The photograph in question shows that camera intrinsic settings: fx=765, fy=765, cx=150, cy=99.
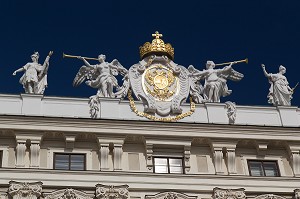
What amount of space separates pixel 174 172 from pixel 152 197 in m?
1.43

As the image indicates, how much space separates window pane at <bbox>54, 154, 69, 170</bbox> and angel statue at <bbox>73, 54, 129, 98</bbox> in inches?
106

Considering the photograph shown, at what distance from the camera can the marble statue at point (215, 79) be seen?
2584 cm

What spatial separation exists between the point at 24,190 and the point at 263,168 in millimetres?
7593

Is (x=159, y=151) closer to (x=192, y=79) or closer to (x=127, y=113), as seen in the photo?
(x=127, y=113)

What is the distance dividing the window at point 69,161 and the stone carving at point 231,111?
5028 millimetres

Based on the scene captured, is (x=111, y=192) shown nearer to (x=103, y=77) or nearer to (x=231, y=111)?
(x=103, y=77)

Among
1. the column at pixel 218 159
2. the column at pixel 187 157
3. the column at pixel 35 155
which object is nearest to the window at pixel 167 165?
the column at pixel 187 157

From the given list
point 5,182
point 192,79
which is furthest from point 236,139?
point 5,182

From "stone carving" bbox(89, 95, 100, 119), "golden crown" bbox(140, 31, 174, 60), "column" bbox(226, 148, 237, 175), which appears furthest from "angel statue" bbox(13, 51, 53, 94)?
"column" bbox(226, 148, 237, 175)

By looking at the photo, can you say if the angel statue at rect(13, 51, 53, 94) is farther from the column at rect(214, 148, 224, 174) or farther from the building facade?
the column at rect(214, 148, 224, 174)

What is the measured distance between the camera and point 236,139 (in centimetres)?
2423

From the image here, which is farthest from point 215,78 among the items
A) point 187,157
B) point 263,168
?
point 263,168

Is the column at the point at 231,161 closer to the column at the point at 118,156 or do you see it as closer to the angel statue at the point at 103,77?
the column at the point at 118,156

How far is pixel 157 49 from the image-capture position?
26516 millimetres
